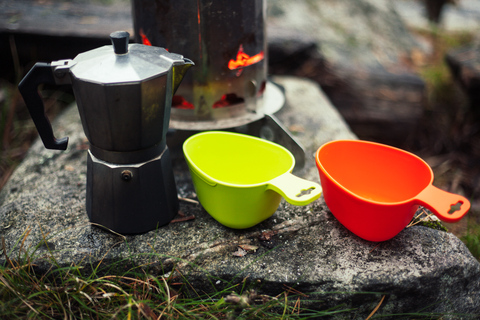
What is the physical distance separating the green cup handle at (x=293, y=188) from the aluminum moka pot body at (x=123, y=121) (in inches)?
15.3

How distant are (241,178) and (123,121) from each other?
Answer: 54 centimetres

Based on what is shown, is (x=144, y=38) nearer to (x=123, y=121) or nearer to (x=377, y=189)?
(x=123, y=121)

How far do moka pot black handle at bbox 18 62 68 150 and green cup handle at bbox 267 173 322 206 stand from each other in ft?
2.33

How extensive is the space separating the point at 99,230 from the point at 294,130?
107cm

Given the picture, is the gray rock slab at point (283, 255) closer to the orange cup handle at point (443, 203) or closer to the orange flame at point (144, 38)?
the orange cup handle at point (443, 203)

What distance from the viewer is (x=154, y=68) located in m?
1.15

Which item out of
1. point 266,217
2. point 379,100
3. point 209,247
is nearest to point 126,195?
point 209,247

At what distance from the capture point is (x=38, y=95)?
1249mm

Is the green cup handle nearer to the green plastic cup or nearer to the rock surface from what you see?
the green plastic cup

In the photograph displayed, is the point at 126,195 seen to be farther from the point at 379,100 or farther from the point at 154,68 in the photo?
the point at 379,100

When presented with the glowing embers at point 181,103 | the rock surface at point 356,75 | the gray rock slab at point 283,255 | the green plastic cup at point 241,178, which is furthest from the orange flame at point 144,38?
the rock surface at point 356,75

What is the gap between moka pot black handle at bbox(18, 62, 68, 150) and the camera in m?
1.19

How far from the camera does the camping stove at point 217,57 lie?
150 centimetres

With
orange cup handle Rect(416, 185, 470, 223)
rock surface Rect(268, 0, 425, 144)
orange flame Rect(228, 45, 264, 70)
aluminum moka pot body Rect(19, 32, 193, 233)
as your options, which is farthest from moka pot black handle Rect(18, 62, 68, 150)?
rock surface Rect(268, 0, 425, 144)
